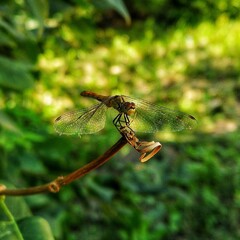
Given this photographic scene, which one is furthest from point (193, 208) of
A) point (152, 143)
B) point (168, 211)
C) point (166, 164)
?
point (152, 143)

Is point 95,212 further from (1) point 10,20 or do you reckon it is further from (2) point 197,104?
(2) point 197,104

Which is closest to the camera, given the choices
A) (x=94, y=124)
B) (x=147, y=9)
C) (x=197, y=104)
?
(x=94, y=124)

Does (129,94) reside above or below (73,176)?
above

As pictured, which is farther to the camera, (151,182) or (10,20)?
(151,182)

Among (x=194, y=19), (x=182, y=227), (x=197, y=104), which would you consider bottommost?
(x=182, y=227)

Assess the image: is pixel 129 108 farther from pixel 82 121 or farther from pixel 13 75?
pixel 13 75

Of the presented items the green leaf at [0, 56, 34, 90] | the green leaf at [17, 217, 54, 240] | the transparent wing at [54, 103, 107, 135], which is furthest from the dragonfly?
the green leaf at [0, 56, 34, 90]

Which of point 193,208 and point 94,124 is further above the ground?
point 193,208

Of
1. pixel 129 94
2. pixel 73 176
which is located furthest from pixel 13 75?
pixel 129 94

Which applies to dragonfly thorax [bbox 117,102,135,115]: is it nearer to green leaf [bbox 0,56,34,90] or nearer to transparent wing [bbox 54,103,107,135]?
transparent wing [bbox 54,103,107,135]
